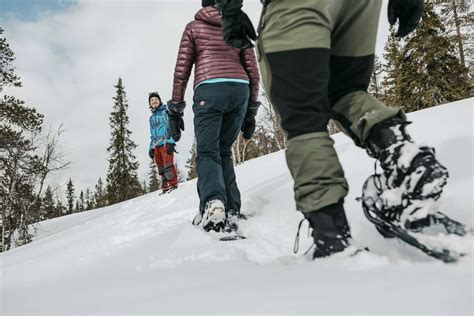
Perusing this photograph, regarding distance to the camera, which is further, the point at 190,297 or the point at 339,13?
the point at 339,13

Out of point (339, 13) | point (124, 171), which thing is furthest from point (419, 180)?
point (124, 171)

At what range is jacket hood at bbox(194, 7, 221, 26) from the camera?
280 centimetres

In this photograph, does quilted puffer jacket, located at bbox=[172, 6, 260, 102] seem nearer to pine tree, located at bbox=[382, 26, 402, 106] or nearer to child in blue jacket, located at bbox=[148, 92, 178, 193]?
child in blue jacket, located at bbox=[148, 92, 178, 193]

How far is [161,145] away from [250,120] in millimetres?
4363

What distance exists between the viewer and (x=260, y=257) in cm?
159

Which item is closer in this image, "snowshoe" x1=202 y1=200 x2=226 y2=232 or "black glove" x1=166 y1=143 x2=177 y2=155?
"snowshoe" x1=202 y1=200 x2=226 y2=232

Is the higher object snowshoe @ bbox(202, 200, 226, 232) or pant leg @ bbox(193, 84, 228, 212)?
pant leg @ bbox(193, 84, 228, 212)

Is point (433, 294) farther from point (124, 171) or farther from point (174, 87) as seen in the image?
point (124, 171)

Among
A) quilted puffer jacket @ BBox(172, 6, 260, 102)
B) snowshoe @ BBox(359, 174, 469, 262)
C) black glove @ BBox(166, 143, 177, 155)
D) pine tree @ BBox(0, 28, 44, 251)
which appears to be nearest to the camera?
snowshoe @ BBox(359, 174, 469, 262)

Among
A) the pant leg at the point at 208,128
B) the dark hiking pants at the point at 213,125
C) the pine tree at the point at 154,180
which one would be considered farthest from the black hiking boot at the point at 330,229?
the pine tree at the point at 154,180

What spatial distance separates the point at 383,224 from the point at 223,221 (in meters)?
1.37

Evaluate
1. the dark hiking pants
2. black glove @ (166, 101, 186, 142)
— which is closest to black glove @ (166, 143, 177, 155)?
black glove @ (166, 101, 186, 142)

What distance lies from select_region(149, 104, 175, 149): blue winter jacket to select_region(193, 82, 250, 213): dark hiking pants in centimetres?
449

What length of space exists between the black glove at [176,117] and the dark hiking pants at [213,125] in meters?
0.23
